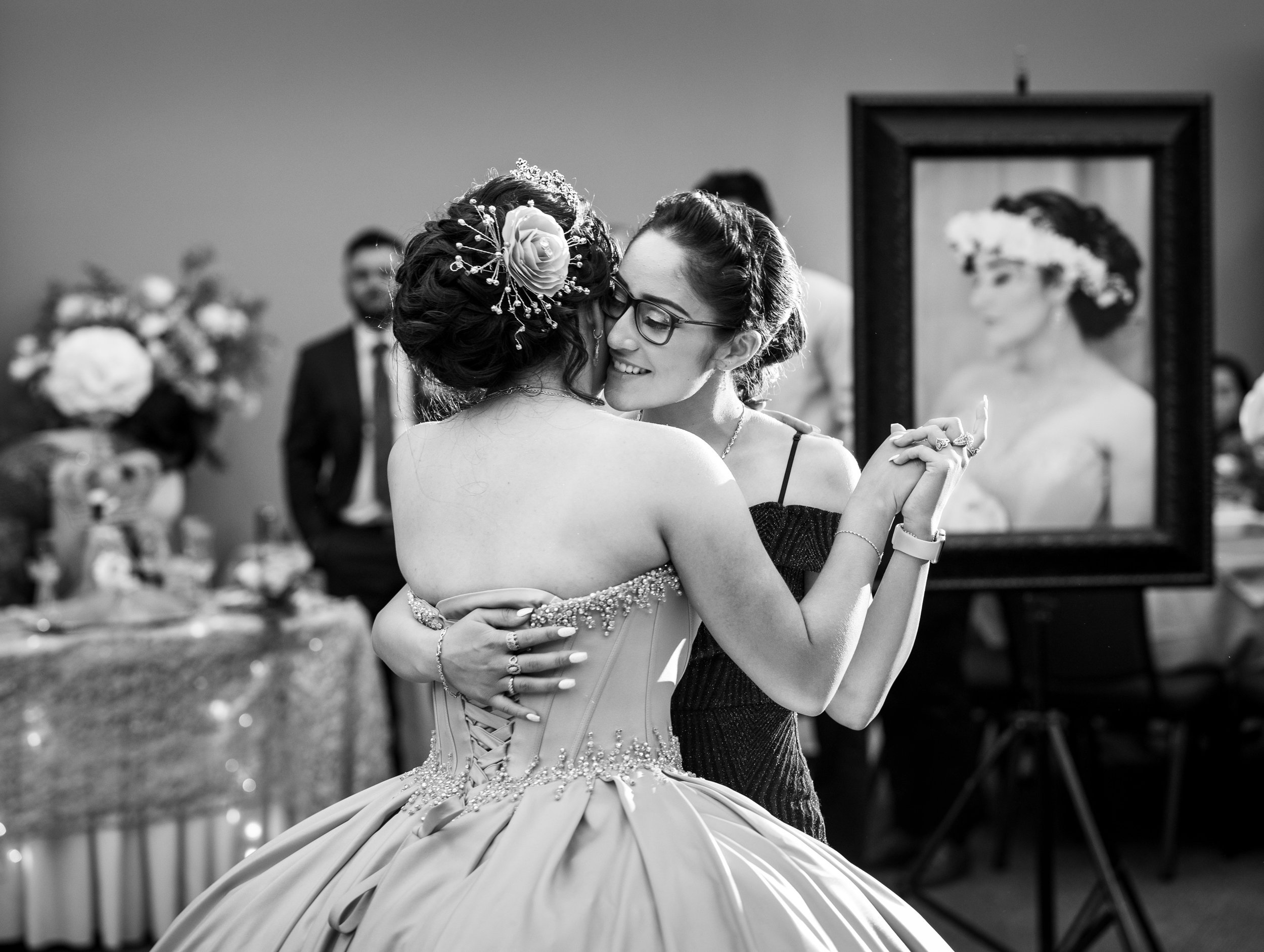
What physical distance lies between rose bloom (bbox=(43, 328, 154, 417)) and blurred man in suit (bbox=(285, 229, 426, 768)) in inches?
31.2

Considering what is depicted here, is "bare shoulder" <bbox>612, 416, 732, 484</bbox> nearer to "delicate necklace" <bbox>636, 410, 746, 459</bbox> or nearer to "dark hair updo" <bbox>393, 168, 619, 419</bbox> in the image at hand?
"dark hair updo" <bbox>393, 168, 619, 419</bbox>

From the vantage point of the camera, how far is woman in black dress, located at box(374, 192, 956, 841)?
1.58m

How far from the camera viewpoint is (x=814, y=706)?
1.41m

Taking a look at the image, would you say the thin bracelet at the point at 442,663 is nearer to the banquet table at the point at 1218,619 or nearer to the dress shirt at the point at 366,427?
the dress shirt at the point at 366,427

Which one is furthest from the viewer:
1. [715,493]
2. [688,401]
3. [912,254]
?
[912,254]

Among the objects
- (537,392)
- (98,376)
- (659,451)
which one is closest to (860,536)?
(659,451)

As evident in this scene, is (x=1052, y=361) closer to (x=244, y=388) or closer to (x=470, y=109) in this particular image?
(x=244, y=388)

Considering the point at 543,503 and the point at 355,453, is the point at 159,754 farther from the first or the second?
the point at 543,503

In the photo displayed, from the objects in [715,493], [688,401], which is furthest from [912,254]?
[715,493]

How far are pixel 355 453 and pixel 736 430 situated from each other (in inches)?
108

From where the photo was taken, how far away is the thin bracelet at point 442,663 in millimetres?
1402

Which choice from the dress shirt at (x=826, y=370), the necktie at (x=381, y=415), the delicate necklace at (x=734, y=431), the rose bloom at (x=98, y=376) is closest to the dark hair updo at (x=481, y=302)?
the delicate necklace at (x=734, y=431)

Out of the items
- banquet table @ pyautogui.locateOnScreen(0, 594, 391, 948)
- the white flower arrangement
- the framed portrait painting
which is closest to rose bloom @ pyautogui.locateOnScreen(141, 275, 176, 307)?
the white flower arrangement

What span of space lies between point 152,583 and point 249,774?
0.54 m
